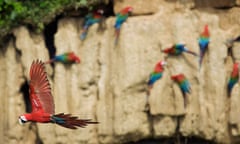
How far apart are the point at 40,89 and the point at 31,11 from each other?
11.0 ft

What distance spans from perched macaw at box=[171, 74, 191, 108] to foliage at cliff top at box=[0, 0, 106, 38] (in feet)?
3.47

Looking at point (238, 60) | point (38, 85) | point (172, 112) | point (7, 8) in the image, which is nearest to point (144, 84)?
point (172, 112)

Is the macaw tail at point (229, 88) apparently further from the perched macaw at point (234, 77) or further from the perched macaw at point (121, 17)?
the perched macaw at point (121, 17)

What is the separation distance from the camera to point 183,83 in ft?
27.1

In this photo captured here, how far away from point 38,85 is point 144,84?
10.1 feet

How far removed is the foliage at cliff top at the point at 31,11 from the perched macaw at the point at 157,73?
872 mm

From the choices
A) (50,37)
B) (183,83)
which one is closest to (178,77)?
(183,83)

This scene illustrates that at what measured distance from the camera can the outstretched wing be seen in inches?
211

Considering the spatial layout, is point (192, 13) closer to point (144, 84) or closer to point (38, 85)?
point (144, 84)

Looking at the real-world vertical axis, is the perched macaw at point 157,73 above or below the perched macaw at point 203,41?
below

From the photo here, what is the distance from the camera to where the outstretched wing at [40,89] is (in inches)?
211

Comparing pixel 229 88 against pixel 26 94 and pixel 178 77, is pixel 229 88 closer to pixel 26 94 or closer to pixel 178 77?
pixel 178 77

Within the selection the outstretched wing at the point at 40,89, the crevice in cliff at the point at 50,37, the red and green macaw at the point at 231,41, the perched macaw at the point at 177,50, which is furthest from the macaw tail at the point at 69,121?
the crevice in cliff at the point at 50,37

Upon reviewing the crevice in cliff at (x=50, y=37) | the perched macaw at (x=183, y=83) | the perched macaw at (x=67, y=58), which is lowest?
the perched macaw at (x=183, y=83)
